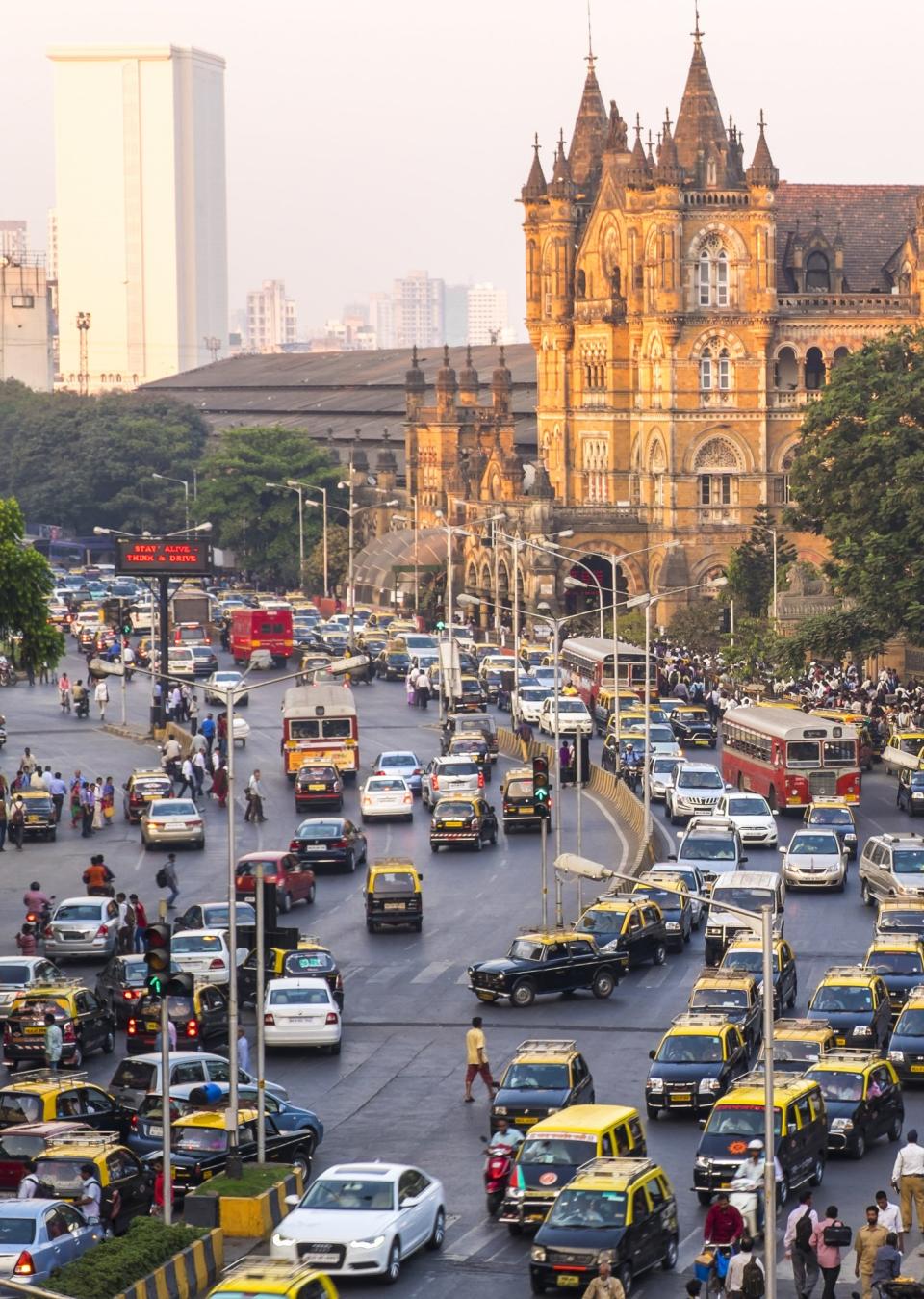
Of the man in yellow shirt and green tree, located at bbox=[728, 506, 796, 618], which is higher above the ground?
green tree, located at bbox=[728, 506, 796, 618]

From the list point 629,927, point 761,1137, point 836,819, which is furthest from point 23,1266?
point 836,819

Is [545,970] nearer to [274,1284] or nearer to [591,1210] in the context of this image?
[591,1210]

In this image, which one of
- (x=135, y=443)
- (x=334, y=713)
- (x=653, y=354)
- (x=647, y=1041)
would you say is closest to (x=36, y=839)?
(x=334, y=713)

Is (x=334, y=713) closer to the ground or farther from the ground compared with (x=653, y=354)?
closer to the ground

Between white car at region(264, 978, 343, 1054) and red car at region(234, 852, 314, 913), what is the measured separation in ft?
35.1

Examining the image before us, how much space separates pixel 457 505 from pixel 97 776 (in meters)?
68.6

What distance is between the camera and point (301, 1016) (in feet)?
158

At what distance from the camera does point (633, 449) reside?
144 m

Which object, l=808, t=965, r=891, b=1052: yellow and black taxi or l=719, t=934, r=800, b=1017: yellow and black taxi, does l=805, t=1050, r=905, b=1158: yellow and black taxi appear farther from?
l=719, t=934, r=800, b=1017: yellow and black taxi

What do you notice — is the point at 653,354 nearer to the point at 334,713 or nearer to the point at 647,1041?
the point at 334,713

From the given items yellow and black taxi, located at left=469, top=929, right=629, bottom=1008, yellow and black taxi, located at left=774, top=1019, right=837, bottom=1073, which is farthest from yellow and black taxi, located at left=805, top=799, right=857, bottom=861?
yellow and black taxi, located at left=774, top=1019, right=837, bottom=1073

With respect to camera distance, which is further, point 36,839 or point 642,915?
point 36,839

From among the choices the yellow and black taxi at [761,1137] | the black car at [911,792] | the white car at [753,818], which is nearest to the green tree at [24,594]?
the white car at [753,818]

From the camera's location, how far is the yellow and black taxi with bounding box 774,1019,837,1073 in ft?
142
